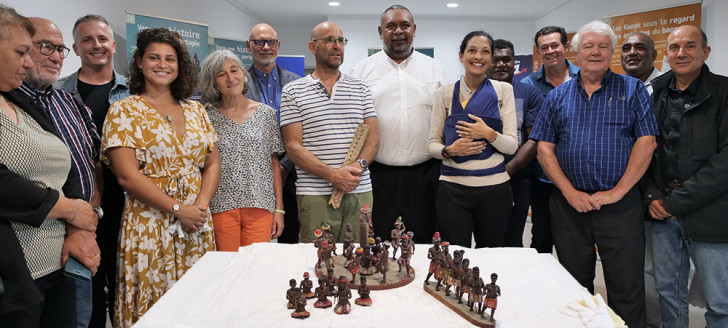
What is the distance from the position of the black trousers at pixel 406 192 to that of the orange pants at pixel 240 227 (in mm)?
769

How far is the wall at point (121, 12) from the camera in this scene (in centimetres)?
398

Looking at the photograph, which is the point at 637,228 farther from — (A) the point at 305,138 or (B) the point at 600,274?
(B) the point at 600,274

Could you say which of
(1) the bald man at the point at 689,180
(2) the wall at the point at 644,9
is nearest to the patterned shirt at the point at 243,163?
(1) the bald man at the point at 689,180

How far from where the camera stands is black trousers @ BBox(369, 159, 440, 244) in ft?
10.1

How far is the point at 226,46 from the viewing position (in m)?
7.01

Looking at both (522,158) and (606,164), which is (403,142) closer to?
(522,158)

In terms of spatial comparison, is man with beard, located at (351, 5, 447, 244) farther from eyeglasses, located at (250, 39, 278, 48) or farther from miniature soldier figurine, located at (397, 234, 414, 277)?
miniature soldier figurine, located at (397, 234, 414, 277)

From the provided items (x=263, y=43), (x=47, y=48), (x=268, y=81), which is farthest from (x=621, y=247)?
(x=47, y=48)

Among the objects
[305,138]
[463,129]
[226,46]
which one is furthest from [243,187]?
[226,46]

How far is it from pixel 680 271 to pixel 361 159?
1908 millimetres

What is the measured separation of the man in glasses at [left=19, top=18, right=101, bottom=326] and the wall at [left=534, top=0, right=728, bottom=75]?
5931mm

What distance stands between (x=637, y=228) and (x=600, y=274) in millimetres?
2155

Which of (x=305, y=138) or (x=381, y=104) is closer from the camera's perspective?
(x=305, y=138)

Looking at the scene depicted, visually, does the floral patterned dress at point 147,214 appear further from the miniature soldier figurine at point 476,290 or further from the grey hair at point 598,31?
the grey hair at point 598,31
